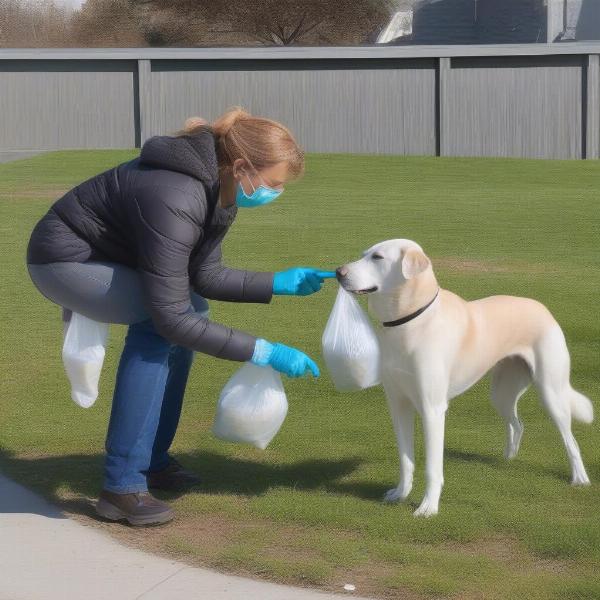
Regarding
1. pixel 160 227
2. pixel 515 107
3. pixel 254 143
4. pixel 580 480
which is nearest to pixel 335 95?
pixel 515 107

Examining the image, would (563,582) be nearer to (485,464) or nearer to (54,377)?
(485,464)

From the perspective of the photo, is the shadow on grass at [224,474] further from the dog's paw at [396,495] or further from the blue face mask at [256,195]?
the blue face mask at [256,195]

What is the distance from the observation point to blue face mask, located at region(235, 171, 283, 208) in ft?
17.4

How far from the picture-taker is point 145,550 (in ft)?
17.4

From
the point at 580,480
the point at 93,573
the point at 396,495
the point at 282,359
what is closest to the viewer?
the point at 93,573

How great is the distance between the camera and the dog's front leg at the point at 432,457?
217 inches

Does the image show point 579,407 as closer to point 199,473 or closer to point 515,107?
point 199,473

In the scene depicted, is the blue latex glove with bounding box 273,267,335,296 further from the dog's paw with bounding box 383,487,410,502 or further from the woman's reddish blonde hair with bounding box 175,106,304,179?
the dog's paw with bounding box 383,487,410,502

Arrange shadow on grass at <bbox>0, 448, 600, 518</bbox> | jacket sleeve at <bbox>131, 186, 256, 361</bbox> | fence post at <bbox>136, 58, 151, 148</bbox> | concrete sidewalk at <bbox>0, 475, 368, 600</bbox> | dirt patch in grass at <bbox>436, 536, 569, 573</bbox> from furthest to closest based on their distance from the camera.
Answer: fence post at <bbox>136, 58, 151, 148</bbox> → shadow on grass at <bbox>0, 448, 600, 518</bbox> → jacket sleeve at <bbox>131, 186, 256, 361</bbox> → dirt patch in grass at <bbox>436, 536, 569, 573</bbox> → concrete sidewalk at <bbox>0, 475, 368, 600</bbox>

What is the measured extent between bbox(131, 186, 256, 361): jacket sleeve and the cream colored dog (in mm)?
664

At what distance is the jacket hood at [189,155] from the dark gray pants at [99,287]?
544 mm

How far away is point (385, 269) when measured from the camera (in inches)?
210

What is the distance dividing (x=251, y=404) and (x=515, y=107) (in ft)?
105

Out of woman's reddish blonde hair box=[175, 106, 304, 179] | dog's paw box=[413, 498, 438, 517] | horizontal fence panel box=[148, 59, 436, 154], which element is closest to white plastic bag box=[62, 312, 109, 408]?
woman's reddish blonde hair box=[175, 106, 304, 179]
